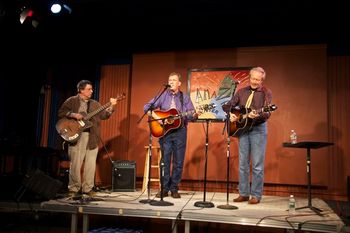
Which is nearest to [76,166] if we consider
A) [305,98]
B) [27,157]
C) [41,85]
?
[27,157]

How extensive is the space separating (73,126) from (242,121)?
8.57 ft

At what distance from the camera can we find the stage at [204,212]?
3.70m

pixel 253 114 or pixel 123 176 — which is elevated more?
pixel 253 114

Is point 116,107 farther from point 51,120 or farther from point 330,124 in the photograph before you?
point 330,124

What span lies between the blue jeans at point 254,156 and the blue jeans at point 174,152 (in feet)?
2.95

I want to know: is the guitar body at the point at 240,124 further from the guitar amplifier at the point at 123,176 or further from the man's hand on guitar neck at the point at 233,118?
the guitar amplifier at the point at 123,176

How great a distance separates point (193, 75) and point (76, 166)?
288 cm

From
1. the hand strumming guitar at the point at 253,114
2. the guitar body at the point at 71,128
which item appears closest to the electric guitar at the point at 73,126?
the guitar body at the point at 71,128

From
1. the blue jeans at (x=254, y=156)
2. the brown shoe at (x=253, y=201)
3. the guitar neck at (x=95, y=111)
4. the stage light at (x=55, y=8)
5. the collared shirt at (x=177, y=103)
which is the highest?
the stage light at (x=55, y=8)

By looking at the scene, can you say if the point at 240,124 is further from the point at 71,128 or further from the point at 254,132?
the point at 71,128

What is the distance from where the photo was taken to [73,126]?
17.3 ft

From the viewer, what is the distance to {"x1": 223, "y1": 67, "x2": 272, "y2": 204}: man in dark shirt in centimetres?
445

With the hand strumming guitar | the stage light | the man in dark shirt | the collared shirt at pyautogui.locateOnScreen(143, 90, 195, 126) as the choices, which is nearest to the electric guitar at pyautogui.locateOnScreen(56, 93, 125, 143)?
the collared shirt at pyautogui.locateOnScreen(143, 90, 195, 126)

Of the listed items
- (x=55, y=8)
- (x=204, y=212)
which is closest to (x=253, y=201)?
(x=204, y=212)
